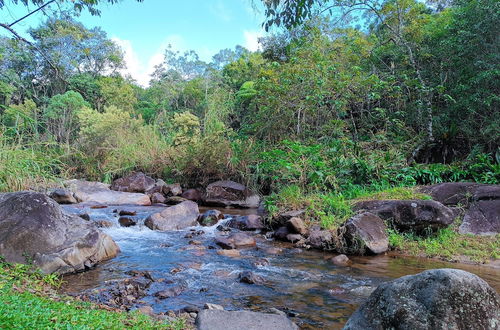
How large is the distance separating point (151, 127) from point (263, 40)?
6.34m

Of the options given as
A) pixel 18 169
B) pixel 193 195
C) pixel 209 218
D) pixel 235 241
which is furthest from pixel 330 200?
pixel 18 169

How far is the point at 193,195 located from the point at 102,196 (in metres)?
2.64

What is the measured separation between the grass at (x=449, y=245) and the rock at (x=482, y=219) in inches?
6.9

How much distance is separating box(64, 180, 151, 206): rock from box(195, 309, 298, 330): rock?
789cm

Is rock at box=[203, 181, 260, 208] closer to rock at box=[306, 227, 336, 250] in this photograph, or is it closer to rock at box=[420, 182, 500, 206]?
rock at box=[306, 227, 336, 250]

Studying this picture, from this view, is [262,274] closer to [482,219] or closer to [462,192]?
[482,219]

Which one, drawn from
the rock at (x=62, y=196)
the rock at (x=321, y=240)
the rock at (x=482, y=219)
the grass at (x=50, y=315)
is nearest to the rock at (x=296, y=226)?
the rock at (x=321, y=240)

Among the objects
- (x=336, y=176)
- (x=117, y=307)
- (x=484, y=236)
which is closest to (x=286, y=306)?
(x=117, y=307)

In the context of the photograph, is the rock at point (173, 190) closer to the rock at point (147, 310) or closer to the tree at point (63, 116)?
the tree at point (63, 116)

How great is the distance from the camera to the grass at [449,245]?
20.7ft

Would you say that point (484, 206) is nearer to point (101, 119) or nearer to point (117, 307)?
point (117, 307)

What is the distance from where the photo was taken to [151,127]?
15.5 metres

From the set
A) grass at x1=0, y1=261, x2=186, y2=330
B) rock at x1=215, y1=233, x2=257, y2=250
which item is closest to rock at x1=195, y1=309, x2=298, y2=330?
grass at x1=0, y1=261, x2=186, y2=330

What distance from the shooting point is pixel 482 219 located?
23.6 ft
